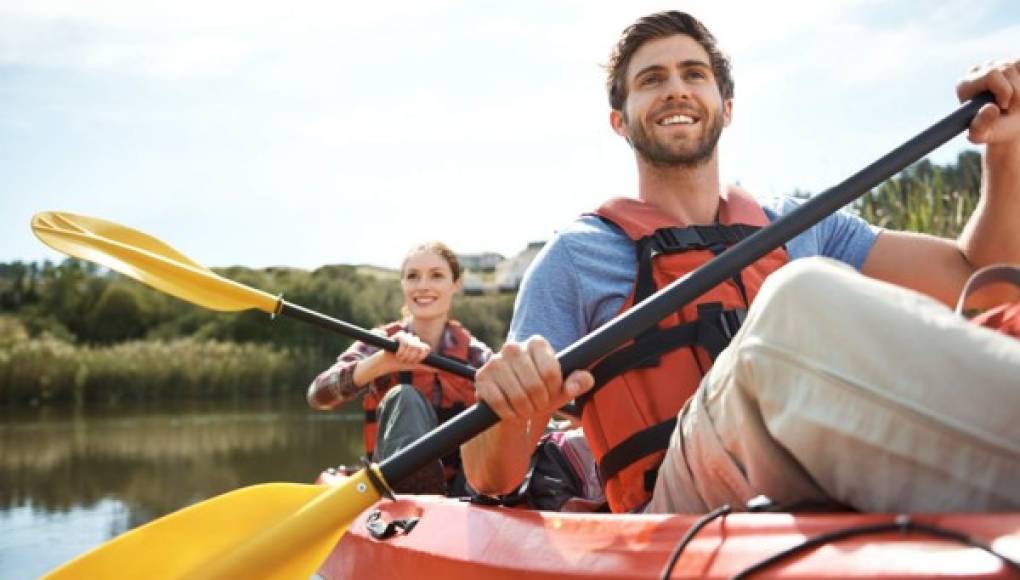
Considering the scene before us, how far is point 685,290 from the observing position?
5.43 ft

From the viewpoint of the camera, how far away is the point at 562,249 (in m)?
1.99

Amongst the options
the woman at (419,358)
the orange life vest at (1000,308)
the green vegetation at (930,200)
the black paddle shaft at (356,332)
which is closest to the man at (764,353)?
the orange life vest at (1000,308)

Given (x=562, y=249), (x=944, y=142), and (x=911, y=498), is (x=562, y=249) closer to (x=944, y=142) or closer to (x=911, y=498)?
(x=944, y=142)

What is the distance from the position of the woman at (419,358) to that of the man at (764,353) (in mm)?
1716

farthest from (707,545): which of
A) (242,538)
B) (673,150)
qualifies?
(673,150)

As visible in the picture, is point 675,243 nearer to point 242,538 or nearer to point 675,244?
point 675,244

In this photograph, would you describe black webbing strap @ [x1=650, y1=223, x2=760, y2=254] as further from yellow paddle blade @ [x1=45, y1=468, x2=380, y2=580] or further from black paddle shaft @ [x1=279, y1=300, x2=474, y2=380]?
black paddle shaft @ [x1=279, y1=300, x2=474, y2=380]

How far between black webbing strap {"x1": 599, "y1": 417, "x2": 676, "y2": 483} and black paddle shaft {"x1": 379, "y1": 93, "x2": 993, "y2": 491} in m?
0.22

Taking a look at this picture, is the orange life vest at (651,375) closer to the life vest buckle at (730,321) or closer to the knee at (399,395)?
the life vest buckle at (730,321)

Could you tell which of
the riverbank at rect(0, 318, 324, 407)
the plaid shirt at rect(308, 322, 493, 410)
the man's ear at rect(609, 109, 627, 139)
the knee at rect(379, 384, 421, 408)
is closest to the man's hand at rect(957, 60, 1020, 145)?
the man's ear at rect(609, 109, 627, 139)

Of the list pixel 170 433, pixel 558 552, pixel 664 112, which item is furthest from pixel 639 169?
pixel 170 433

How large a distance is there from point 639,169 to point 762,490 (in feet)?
3.51

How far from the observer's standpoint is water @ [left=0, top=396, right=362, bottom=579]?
5.93 meters

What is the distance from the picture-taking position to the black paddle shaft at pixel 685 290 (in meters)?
1.58
